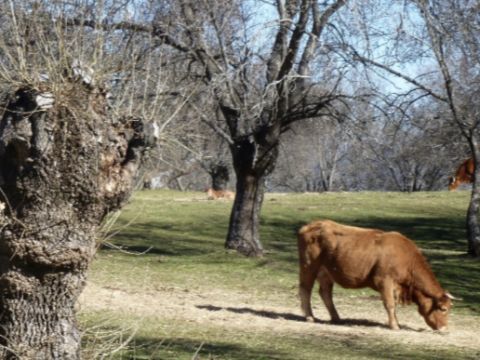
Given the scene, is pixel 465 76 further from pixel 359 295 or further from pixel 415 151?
pixel 415 151

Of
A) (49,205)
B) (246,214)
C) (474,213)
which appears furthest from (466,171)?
(49,205)

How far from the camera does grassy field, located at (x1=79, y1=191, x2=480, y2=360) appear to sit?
39.4 feet

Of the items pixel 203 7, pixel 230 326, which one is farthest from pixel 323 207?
pixel 230 326

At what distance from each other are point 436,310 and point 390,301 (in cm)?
68

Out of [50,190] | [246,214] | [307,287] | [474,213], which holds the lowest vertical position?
[307,287]

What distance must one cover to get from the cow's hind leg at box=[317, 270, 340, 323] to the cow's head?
4.22ft

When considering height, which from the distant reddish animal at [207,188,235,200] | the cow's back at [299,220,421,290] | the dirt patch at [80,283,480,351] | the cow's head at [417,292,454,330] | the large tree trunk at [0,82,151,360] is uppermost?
the large tree trunk at [0,82,151,360]

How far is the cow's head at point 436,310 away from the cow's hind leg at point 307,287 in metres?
1.63

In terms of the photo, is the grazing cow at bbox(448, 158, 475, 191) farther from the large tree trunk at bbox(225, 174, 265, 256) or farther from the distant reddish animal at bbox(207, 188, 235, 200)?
the large tree trunk at bbox(225, 174, 265, 256)

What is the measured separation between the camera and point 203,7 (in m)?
21.8

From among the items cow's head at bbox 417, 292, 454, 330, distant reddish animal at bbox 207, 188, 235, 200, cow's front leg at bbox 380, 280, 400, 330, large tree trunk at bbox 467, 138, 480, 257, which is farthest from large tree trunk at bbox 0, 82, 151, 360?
distant reddish animal at bbox 207, 188, 235, 200

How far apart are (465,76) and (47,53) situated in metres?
17.2

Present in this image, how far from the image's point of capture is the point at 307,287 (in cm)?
1502

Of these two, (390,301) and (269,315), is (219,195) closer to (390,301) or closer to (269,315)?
(269,315)
